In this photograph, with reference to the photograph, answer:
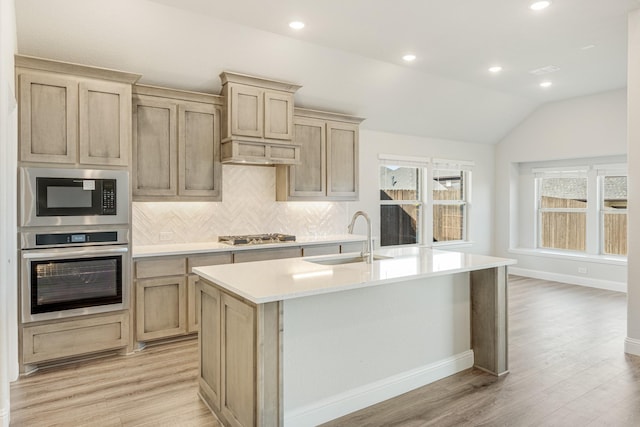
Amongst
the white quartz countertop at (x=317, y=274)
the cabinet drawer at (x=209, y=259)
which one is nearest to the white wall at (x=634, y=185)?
the white quartz countertop at (x=317, y=274)

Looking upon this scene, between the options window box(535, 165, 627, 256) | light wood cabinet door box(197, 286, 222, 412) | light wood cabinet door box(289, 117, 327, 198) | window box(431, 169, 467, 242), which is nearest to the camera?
light wood cabinet door box(197, 286, 222, 412)

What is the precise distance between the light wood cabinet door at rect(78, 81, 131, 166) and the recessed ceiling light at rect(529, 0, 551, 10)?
363cm

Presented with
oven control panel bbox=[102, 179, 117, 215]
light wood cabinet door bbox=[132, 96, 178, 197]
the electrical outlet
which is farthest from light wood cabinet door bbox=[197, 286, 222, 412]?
the electrical outlet

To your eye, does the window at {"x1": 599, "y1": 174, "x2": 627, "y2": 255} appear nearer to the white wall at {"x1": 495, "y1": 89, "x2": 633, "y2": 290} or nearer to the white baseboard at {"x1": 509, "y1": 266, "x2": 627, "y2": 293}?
the white wall at {"x1": 495, "y1": 89, "x2": 633, "y2": 290}

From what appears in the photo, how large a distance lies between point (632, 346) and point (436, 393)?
2169 mm

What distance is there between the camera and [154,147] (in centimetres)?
407

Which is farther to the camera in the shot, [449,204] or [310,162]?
[449,204]

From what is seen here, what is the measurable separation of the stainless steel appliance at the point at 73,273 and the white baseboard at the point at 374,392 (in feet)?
6.87

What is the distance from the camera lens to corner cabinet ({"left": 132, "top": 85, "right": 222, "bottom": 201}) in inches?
157

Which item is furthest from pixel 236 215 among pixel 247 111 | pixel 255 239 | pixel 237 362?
pixel 237 362

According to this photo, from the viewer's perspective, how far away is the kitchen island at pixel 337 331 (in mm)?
2158

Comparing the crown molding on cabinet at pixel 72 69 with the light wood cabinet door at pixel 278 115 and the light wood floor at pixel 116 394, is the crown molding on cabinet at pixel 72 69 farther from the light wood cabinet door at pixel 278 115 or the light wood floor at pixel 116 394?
the light wood floor at pixel 116 394

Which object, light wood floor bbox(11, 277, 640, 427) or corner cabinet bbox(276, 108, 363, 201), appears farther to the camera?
corner cabinet bbox(276, 108, 363, 201)

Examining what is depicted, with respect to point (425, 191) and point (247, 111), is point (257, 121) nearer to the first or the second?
point (247, 111)
